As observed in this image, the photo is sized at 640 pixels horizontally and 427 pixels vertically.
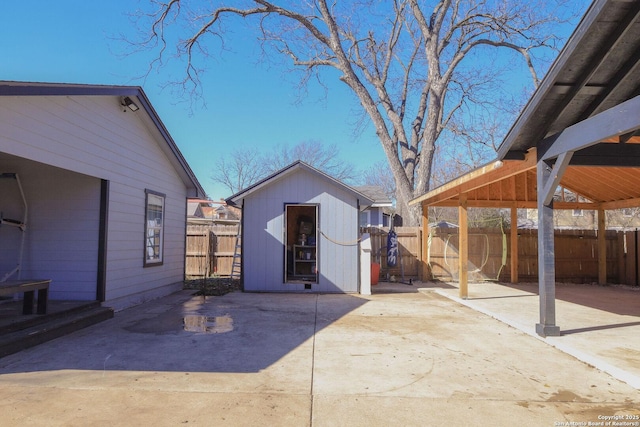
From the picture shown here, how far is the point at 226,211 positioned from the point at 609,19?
31325mm

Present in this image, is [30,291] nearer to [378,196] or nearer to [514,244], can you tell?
[378,196]

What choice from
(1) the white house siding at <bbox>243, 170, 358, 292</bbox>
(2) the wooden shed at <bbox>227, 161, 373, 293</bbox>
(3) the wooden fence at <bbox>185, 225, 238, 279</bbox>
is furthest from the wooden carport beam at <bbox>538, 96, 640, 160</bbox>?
(3) the wooden fence at <bbox>185, 225, 238, 279</bbox>

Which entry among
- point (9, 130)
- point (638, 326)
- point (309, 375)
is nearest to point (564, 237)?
point (638, 326)

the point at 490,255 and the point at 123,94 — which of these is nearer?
the point at 123,94

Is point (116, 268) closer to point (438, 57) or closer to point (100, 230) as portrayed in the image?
point (100, 230)

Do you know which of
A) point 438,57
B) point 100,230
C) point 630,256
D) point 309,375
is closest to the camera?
point 309,375

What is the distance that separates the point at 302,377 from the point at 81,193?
5.28 meters

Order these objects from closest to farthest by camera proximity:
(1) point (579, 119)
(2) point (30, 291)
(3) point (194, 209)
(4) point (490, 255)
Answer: (1) point (579, 119), (2) point (30, 291), (4) point (490, 255), (3) point (194, 209)

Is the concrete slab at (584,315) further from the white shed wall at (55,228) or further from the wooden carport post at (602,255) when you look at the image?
the white shed wall at (55,228)

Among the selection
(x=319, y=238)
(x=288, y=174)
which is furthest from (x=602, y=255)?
(x=288, y=174)

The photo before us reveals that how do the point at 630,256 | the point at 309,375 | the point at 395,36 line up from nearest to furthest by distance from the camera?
the point at 309,375 < the point at 630,256 < the point at 395,36

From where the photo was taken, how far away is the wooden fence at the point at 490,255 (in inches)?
475

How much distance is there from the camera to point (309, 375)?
3.85m

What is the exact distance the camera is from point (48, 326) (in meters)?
5.12
